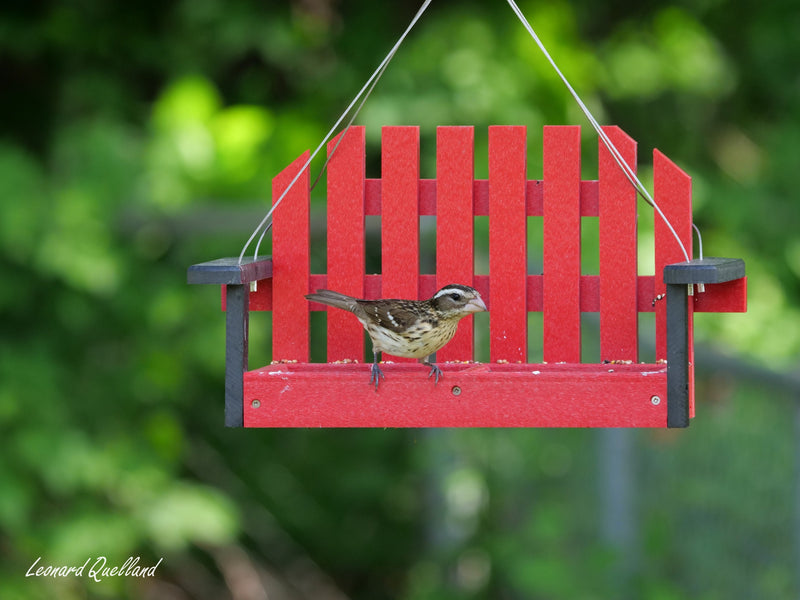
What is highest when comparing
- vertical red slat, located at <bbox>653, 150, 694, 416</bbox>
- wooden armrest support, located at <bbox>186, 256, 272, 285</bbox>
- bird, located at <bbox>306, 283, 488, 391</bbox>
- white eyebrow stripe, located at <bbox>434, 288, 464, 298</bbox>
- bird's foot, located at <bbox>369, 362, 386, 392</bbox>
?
vertical red slat, located at <bbox>653, 150, 694, 416</bbox>

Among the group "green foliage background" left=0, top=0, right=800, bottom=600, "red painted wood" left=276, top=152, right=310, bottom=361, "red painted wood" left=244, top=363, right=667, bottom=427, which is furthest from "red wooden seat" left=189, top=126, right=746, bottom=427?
"green foliage background" left=0, top=0, right=800, bottom=600

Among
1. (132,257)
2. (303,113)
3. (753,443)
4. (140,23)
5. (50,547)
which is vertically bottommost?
(50,547)

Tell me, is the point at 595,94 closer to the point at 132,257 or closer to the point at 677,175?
the point at 132,257

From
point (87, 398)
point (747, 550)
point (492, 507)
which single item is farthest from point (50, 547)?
point (747, 550)

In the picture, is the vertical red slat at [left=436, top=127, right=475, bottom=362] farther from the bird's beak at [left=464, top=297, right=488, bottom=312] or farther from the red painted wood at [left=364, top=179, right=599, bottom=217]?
the bird's beak at [left=464, top=297, right=488, bottom=312]

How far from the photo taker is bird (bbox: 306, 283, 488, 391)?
272 cm

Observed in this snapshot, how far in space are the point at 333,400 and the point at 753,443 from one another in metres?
2.57

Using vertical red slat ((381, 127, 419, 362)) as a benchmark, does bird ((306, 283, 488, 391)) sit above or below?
below

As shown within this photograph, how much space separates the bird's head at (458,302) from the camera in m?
2.71

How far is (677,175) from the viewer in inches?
116

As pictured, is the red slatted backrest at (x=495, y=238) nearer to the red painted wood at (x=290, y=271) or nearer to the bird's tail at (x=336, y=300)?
the red painted wood at (x=290, y=271)

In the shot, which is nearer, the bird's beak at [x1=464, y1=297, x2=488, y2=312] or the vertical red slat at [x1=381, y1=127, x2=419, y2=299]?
the bird's beak at [x1=464, y1=297, x2=488, y2=312]

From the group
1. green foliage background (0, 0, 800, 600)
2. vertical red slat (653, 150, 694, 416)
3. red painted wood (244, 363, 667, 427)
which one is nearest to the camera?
red painted wood (244, 363, 667, 427)

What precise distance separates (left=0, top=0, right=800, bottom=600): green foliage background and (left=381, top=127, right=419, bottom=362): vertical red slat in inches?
83.1
